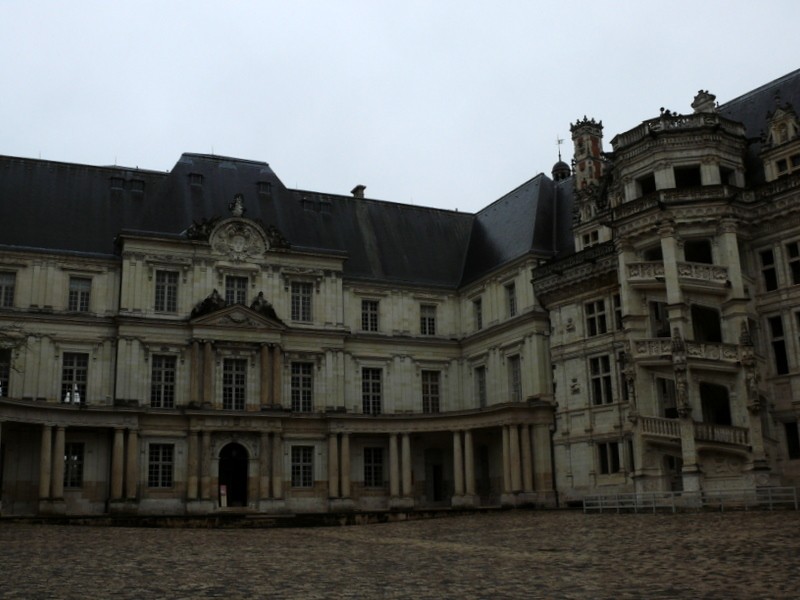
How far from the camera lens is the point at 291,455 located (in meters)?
44.0

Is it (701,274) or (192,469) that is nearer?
(701,274)

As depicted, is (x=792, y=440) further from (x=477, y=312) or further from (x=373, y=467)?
(x=373, y=467)


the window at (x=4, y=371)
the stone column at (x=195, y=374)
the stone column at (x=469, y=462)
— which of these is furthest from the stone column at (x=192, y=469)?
the stone column at (x=469, y=462)

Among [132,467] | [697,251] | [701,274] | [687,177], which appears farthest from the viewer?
[132,467]

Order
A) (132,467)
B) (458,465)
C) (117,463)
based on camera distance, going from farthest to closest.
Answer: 1. (458,465)
2. (132,467)
3. (117,463)

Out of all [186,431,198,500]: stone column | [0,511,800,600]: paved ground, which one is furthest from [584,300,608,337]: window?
[186,431,198,500]: stone column

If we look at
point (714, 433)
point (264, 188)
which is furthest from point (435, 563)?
point (264, 188)

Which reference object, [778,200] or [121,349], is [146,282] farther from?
[778,200]

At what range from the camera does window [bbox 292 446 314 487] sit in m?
44.0

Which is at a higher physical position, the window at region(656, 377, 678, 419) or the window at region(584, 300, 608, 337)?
the window at region(584, 300, 608, 337)

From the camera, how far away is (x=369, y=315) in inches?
1885

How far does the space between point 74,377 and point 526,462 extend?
21.1m

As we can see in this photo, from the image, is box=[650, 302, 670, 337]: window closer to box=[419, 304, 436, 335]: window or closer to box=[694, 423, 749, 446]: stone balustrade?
box=[694, 423, 749, 446]: stone balustrade

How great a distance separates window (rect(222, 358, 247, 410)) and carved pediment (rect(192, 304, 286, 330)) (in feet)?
5.73
